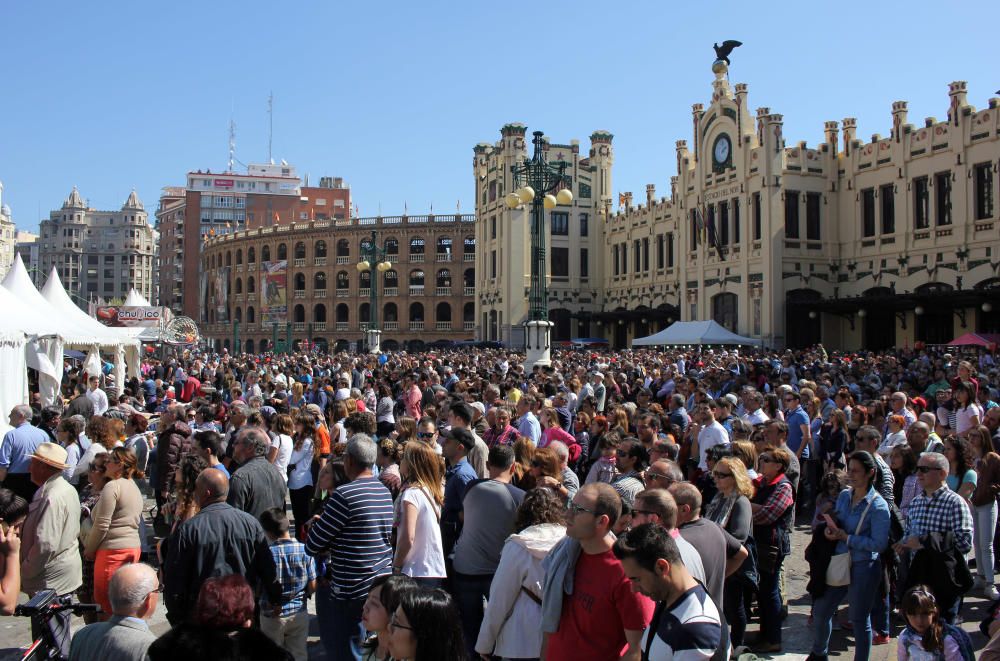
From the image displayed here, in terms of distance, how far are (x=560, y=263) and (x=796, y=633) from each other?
140 feet

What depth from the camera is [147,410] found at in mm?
18859

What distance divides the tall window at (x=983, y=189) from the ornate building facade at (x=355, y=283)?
1707 inches

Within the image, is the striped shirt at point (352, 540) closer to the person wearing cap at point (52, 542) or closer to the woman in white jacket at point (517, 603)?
the woman in white jacket at point (517, 603)

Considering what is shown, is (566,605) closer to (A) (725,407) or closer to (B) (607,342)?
(A) (725,407)

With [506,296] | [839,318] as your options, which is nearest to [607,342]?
[506,296]

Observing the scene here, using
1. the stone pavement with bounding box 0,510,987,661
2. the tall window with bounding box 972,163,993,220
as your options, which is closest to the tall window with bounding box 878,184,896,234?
the tall window with bounding box 972,163,993,220

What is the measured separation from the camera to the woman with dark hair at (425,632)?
3.16m

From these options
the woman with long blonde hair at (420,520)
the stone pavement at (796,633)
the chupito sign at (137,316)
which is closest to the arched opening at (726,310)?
the chupito sign at (137,316)

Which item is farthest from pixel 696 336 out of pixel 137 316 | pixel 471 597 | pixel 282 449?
pixel 471 597

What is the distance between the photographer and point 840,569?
19.5 feet

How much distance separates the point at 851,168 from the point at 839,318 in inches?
241

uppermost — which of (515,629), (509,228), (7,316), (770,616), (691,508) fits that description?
(509,228)

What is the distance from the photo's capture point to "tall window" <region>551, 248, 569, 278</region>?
48.8m

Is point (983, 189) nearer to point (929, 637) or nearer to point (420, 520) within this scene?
point (929, 637)
